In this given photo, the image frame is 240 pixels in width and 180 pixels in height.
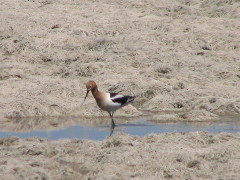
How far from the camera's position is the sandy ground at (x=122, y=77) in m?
11.0

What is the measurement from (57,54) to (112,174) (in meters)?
12.3

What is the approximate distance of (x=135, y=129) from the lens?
581 inches

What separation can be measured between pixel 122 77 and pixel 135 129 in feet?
17.0

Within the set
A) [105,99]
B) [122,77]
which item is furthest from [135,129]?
[122,77]

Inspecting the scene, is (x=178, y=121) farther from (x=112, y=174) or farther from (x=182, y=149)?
(x=112, y=174)

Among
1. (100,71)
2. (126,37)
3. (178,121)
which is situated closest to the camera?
(178,121)

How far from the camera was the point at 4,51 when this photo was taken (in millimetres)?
22250

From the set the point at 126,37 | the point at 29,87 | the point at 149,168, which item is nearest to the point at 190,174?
the point at 149,168

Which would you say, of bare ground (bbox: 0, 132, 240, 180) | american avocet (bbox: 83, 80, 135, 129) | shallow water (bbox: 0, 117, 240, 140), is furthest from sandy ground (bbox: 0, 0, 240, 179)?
american avocet (bbox: 83, 80, 135, 129)

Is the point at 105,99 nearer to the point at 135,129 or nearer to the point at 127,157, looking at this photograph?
the point at 135,129

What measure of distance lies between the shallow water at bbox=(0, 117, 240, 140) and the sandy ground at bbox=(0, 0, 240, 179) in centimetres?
56

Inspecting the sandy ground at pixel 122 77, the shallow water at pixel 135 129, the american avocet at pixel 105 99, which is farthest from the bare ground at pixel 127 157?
the american avocet at pixel 105 99

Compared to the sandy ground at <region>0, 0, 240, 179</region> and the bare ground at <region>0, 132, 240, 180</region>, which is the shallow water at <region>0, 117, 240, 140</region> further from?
the bare ground at <region>0, 132, 240, 180</region>

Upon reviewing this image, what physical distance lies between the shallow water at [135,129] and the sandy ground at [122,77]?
1.83 feet
